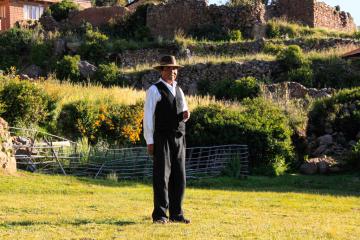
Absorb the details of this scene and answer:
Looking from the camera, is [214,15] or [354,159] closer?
[354,159]

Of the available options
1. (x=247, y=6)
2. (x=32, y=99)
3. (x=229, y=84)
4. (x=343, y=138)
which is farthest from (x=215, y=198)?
(x=247, y=6)

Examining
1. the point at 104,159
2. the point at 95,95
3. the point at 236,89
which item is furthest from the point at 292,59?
the point at 104,159

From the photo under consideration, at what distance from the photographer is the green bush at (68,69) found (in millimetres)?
30078

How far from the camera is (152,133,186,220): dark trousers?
9438mm

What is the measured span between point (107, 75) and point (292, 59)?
7.66 meters

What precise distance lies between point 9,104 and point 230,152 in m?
5.79

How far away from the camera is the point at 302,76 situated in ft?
93.3

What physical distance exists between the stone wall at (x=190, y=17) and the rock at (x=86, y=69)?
22.8 feet

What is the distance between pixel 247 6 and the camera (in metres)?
37.0

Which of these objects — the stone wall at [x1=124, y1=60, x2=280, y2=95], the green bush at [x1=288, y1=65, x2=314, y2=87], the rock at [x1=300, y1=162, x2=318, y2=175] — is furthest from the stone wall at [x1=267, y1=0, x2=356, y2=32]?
the rock at [x1=300, y1=162, x2=318, y2=175]

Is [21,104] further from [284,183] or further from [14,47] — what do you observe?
[14,47]

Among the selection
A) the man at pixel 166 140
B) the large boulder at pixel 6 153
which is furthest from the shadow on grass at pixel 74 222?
the large boulder at pixel 6 153

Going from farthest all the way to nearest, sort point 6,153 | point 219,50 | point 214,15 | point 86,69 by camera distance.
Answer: point 214,15, point 219,50, point 86,69, point 6,153

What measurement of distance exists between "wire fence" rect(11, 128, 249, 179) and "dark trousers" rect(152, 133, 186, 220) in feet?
22.1
